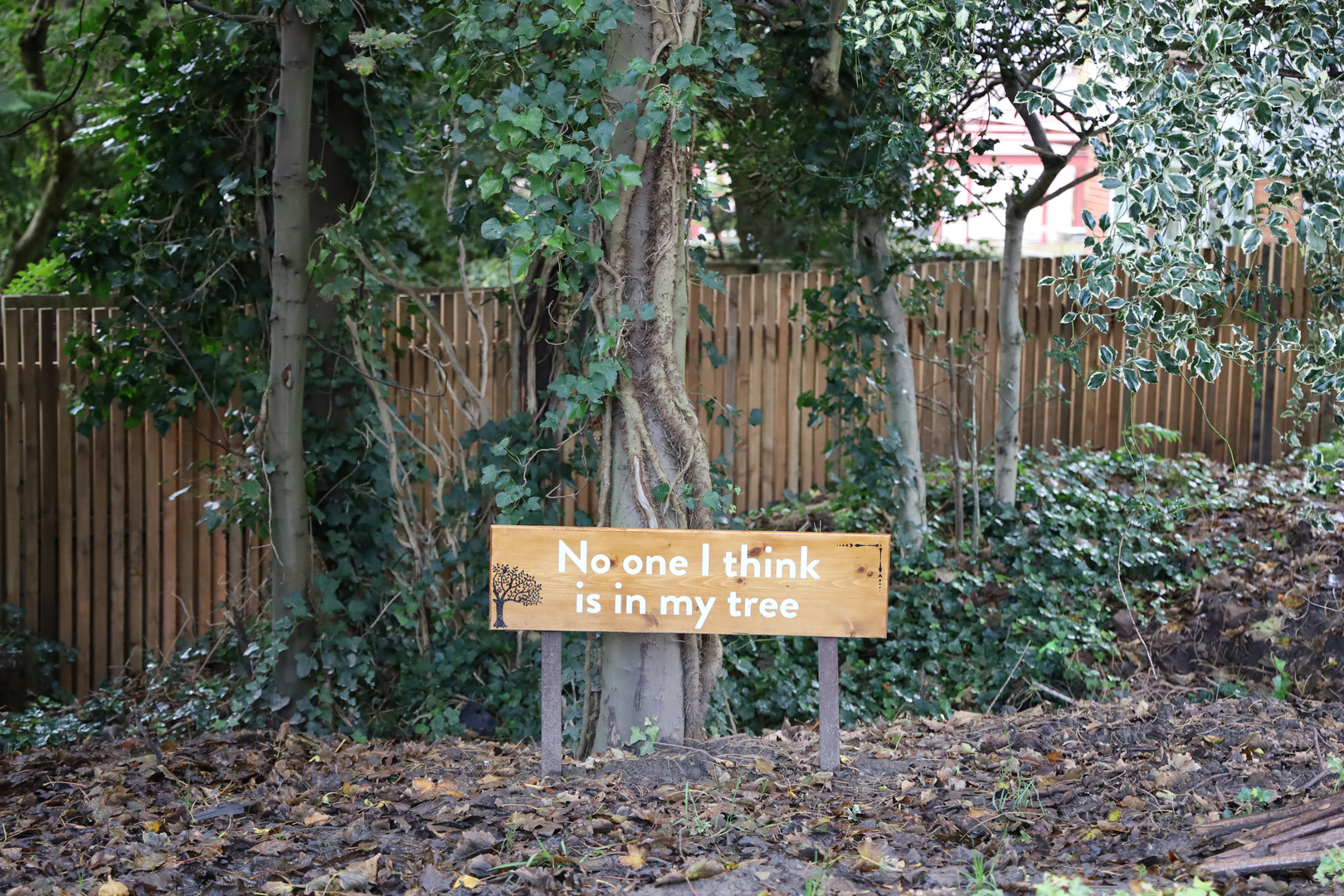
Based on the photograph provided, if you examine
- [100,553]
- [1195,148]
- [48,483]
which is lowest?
[100,553]

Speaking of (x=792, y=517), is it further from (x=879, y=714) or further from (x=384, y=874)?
(x=384, y=874)

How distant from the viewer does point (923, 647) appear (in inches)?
242

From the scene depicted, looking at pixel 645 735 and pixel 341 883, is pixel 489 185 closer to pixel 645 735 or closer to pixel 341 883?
pixel 645 735

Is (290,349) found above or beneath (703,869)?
above

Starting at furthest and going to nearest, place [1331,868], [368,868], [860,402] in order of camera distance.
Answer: [860,402]
[368,868]
[1331,868]

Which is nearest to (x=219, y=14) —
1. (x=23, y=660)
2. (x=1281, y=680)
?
(x=23, y=660)

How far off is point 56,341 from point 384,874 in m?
4.63

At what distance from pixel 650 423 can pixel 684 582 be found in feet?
2.05

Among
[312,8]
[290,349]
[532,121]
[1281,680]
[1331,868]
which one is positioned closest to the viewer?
[1331,868]

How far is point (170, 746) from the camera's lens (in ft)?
14.5

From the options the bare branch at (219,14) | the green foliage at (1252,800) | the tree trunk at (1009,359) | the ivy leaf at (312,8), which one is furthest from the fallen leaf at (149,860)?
the tree trunk at (1009,359)

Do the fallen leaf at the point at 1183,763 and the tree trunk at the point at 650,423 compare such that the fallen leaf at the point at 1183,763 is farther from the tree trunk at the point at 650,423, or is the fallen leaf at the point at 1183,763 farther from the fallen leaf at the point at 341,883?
the fallen leaf at the point at 341,883

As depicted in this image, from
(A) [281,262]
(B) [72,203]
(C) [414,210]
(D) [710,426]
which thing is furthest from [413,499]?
(B) [72,203]

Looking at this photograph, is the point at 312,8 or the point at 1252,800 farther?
the point at 312,8
